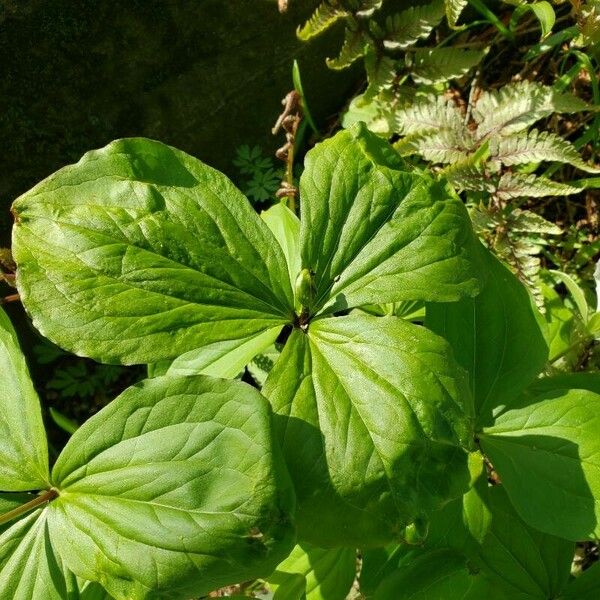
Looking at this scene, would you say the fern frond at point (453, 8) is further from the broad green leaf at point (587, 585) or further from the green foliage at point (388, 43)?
the broad green leaf at point (587, 585)

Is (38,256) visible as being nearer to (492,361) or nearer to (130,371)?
(492,361)

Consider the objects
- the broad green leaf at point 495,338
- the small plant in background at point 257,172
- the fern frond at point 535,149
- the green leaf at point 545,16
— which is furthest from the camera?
the small plant in background at point 257,172

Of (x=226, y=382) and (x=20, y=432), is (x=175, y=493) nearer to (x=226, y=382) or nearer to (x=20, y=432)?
(x=226, y=382)

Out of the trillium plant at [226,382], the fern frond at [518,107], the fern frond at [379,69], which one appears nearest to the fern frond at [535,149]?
the fern frond at [518,107]

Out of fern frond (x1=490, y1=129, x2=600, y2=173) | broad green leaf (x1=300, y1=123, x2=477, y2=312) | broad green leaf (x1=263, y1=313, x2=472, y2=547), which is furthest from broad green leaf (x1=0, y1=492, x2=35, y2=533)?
fern frond (x1=490, y1=129, x2=600, y2=173)

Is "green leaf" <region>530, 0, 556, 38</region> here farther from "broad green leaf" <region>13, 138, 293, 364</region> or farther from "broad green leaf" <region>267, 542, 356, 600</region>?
"broad green leaf" <region>267, 542, 356, 600</region>

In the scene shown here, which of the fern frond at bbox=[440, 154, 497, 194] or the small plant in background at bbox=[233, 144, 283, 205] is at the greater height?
the small plant in background at bbox=[233, 144, 283, 205]

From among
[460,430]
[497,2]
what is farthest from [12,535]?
[497,2]
